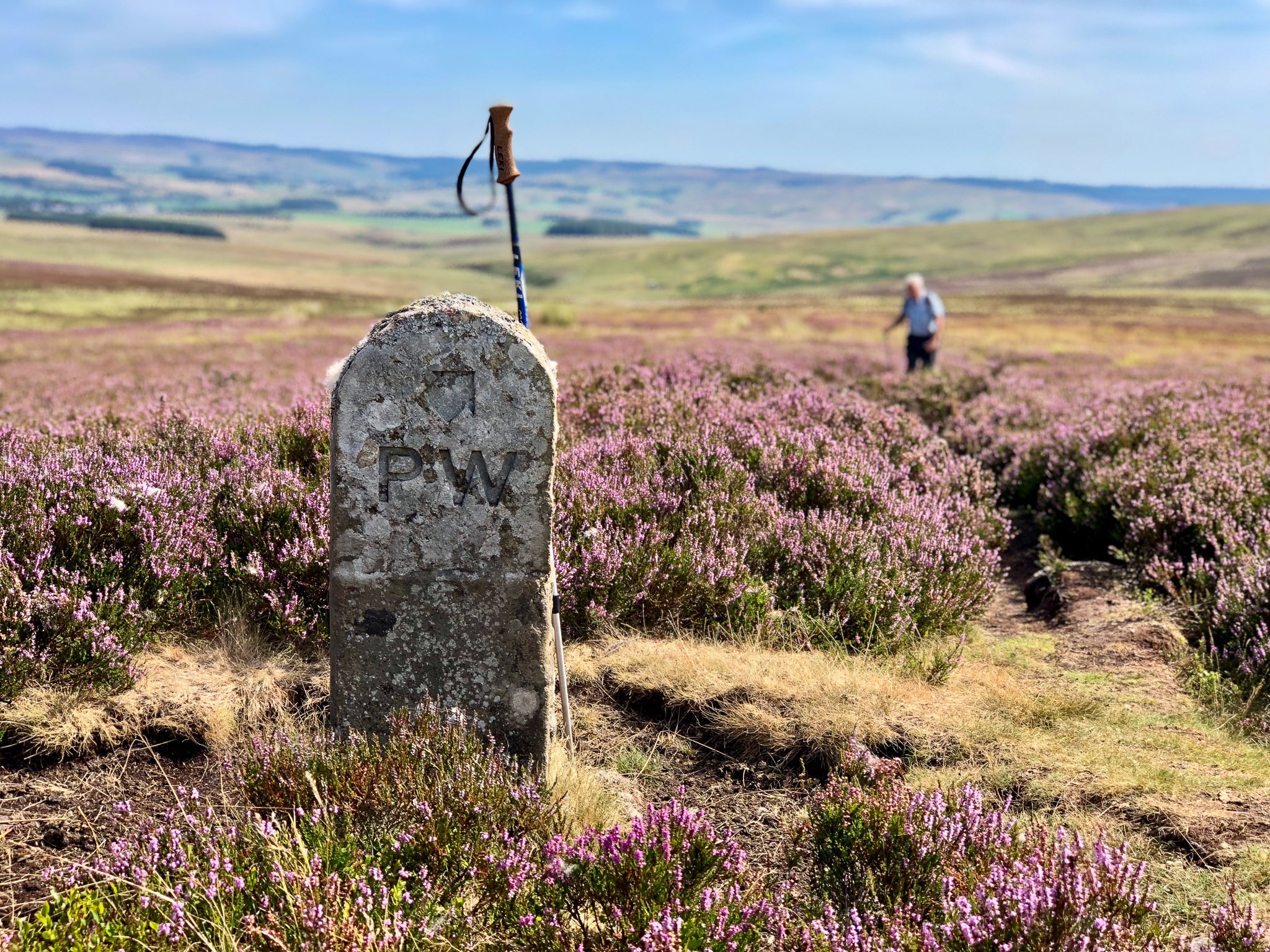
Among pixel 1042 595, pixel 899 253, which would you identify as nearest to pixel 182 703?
pixel 1042 595

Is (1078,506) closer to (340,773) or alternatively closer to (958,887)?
(958,887)

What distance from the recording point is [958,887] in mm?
2564

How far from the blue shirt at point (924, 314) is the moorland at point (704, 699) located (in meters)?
4.81

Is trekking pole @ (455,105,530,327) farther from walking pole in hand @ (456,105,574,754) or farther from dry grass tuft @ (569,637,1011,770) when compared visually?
dry grass tuft @ (569,637,1011,770)

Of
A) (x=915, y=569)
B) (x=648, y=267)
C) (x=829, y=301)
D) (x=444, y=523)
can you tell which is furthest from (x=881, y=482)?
(x=648, y=267)

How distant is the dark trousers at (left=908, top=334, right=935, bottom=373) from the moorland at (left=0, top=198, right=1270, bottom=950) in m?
4.91

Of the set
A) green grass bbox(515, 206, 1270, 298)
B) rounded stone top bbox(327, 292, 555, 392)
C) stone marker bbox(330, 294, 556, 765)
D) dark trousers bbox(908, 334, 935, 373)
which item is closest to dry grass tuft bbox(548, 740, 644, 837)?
stone marker bbox(330, 294, 556, 765)

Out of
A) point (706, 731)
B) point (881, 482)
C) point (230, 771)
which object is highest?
point (881, 482)

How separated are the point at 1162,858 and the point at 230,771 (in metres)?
3.31

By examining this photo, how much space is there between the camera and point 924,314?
560 inches

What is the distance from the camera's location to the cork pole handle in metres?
3.81

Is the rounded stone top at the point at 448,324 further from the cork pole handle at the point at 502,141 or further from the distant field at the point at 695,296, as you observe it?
the distant field at the point at 695,296

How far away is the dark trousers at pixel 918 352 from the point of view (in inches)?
569

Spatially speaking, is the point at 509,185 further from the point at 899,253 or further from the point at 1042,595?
the point at 899,253
